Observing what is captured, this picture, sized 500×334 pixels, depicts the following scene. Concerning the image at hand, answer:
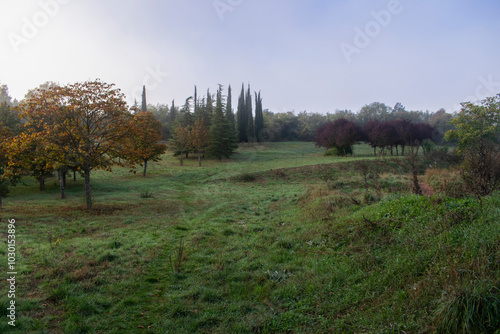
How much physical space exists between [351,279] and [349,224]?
2.43m

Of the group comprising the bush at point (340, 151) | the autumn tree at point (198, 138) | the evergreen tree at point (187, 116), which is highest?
the evergreen tree at point (187, 116)

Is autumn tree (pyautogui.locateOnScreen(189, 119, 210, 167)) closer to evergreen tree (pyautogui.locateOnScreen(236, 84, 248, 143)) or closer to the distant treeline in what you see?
the distant treeline

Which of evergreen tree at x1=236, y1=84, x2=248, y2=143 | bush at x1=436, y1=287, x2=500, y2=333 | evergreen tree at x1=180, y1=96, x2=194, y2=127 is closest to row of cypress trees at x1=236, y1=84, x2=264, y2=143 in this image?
evergreen tree at x1=236, y1=84, x2=248, y2=143

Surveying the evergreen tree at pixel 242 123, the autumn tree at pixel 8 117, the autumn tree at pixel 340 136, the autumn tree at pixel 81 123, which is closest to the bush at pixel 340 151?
the autumn tree at pixel 340 136

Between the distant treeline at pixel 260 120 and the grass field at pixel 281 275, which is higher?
the distant treeline at pixel 260 120

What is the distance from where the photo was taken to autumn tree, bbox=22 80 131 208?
1230cm

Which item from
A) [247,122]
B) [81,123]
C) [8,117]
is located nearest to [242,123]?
[247,122]

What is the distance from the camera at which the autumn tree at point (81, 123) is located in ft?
40.4

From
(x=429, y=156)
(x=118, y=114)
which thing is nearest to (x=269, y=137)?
(x=429, y=156)

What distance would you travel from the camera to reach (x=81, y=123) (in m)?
13.3

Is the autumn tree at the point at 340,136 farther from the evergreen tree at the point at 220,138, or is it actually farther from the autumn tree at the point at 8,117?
the autumn tree at the point at 8,117

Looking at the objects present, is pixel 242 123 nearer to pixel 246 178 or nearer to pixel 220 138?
pixel 220 138

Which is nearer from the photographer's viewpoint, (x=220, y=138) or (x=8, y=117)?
(x=8, y=117)

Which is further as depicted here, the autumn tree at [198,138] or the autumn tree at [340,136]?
the autumn tree at [340,136]
